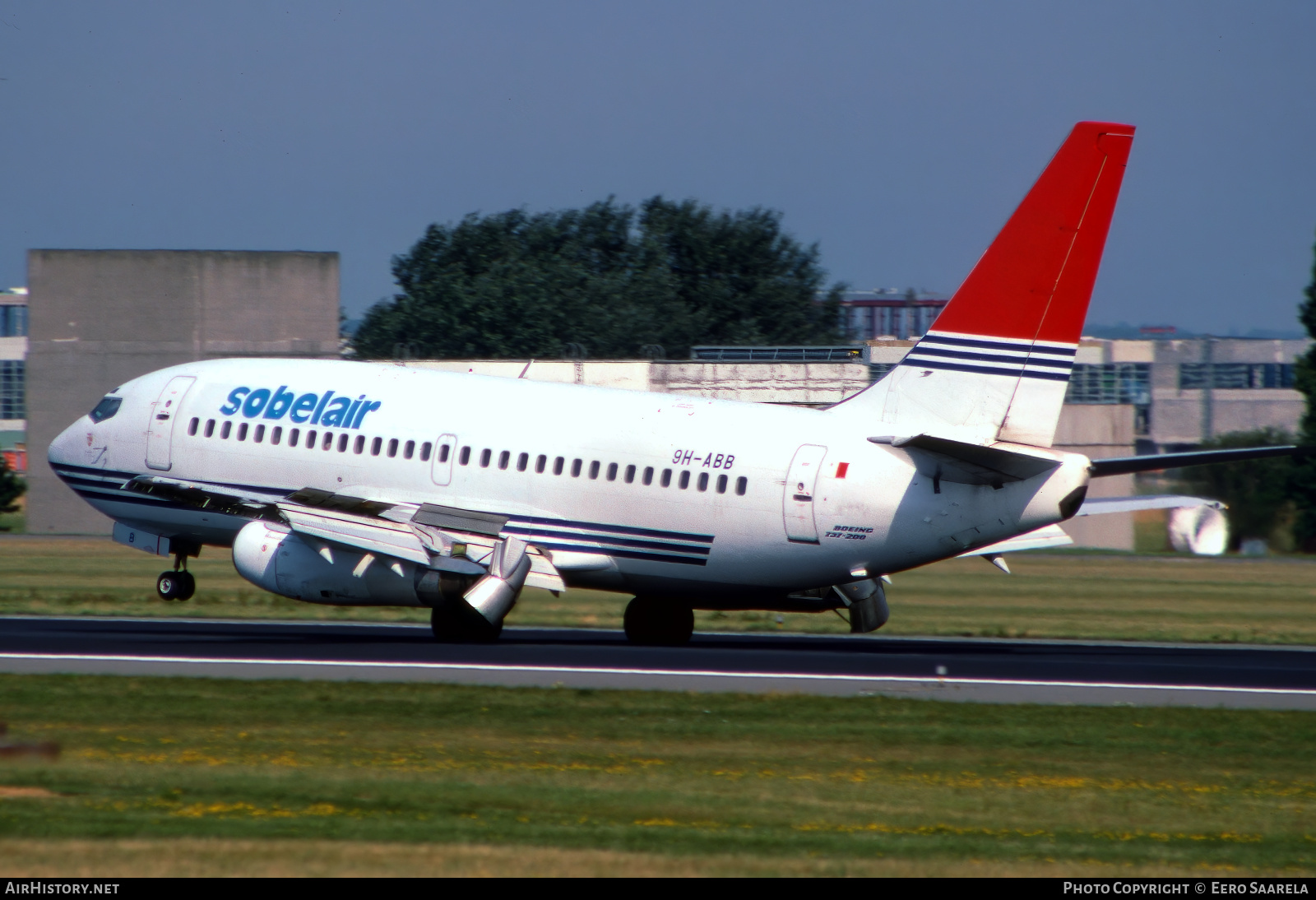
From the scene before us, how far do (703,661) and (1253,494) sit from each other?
6354cm

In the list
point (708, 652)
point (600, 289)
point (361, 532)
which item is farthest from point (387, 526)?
point (600, 289)

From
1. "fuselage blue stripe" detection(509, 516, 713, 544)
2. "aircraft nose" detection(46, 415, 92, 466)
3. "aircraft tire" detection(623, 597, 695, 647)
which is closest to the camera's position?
"fuselage blue stripe" detection(509, 516, 713, 544)

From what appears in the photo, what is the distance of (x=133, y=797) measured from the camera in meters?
15.5

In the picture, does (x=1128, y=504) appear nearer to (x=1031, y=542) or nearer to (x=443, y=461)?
(x=1031, y=542)

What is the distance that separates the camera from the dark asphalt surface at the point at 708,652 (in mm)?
26828

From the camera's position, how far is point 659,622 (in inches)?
1267

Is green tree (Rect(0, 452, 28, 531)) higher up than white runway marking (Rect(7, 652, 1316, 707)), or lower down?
higher up

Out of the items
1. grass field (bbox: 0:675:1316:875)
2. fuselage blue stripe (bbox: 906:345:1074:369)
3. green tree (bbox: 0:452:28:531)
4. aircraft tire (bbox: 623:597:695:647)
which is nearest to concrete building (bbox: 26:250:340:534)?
green tree (bbox: 0:452:28:531)

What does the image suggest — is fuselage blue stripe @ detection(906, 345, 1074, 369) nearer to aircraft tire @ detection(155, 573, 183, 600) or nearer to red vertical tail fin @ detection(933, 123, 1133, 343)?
red vertical tail fin @ detection(933, 123, 1133, 343)

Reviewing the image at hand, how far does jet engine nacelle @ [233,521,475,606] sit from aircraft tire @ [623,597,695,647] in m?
3.70

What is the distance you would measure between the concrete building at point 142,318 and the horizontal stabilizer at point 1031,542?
53.2 metres

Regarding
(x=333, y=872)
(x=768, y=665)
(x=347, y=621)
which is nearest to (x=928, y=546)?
(x=768, y=665)

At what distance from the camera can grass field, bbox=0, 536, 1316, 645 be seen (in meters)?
37.4

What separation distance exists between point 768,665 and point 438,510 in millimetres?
7398
